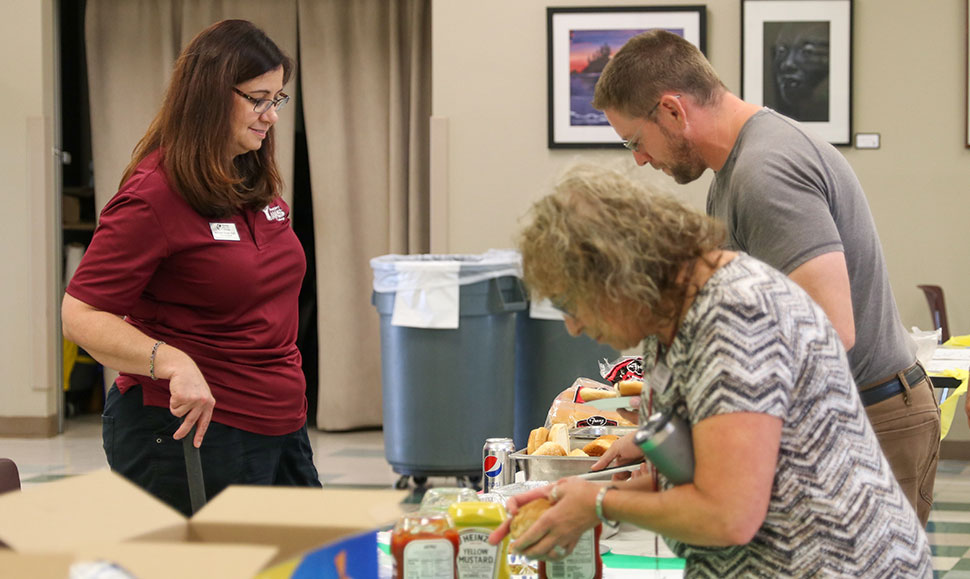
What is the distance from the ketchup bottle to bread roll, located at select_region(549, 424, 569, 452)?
68 cm

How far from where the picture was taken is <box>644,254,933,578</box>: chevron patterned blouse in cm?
112

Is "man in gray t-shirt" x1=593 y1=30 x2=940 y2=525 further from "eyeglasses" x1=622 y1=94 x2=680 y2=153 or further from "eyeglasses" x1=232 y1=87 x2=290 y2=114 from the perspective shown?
"eyeglasses" x1=232 y1=87 x2=290 y2=114

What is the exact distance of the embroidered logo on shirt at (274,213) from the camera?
2098mm

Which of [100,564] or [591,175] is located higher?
[591,175]

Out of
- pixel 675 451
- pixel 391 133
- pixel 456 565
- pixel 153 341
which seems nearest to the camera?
pixel 675 451

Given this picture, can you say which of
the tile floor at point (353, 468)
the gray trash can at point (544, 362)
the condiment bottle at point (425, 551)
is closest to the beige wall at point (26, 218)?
the tile floor at point (353, 468)

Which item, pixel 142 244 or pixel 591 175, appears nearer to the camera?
pixel 591 175

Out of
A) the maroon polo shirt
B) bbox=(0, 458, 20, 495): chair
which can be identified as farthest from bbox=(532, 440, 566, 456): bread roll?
bbox=(0, 458, 20, 495): chair

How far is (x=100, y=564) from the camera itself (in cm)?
88

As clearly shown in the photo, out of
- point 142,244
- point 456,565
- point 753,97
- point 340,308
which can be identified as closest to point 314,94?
point 340,308

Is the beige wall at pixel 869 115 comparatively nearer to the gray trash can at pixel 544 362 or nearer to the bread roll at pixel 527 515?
the gray trash can at pixel 544 362

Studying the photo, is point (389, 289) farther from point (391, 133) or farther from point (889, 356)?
point (889, 356)

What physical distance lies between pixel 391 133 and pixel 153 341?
4.72 metres

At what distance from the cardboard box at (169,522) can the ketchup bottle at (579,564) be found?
1.33ft
